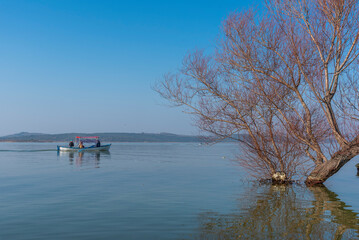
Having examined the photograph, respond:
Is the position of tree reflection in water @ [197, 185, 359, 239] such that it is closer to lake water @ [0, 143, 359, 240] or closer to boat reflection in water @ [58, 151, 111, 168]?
lake water @ [0, 143, 359, 240]

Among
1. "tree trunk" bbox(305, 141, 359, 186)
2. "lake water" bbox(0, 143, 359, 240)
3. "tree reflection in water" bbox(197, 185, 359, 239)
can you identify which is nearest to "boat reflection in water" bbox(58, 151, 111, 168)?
"lake water" bbox(0, 143, 359, 240)

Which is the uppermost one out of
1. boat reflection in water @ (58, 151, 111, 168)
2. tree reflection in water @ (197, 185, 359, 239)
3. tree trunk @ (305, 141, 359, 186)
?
tree trunk @ (305, 141, 359, 186)

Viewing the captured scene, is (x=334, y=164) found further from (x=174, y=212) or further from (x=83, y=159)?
(x=83, y=159)

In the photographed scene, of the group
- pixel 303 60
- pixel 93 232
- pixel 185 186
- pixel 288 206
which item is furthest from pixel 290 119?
pixel 93 232

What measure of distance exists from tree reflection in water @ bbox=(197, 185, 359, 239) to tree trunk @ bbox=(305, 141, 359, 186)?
1.52 m

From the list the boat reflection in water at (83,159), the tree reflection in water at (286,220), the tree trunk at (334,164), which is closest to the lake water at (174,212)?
the tree reflection in water at (286,220)

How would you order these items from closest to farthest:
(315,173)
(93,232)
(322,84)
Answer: (93,232) → (322,84) → (315,173)

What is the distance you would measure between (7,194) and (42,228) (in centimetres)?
688

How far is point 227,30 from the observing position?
51.2 feet

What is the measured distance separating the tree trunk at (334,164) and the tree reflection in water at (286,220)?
152cm

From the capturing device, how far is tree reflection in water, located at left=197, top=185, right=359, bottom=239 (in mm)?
8492

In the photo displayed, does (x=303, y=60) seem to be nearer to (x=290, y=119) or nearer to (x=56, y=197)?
(x=290, y=119)

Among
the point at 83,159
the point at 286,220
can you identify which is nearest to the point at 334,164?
the point at 286,220

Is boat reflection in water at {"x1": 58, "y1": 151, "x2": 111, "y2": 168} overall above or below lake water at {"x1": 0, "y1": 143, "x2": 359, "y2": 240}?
below
